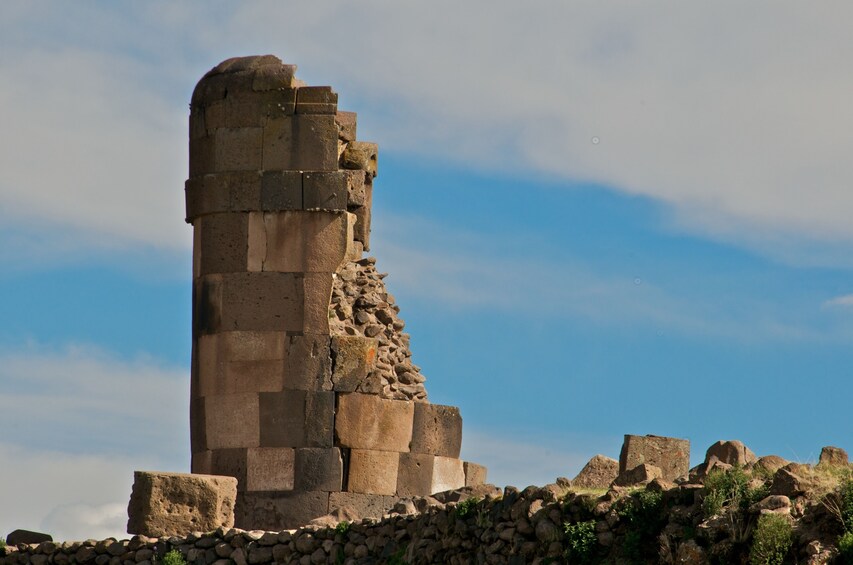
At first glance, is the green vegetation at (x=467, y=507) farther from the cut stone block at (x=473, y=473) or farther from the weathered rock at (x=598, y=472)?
the cut stone block at (x=473, y=473)

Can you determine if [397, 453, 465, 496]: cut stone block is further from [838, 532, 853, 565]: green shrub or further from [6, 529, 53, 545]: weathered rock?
[838, 532, 853, 565]: green shrub

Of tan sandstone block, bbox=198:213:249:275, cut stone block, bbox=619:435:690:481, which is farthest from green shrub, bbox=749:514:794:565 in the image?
tan sandstone block, bbox=198:213:249:275

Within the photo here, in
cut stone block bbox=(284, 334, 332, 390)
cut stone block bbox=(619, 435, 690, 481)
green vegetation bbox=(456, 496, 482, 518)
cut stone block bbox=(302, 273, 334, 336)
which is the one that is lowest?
green vegetation bbox=(456, 496, 482, 518)

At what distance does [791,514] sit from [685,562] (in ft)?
2.63

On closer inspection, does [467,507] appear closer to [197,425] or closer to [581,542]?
[581,542]

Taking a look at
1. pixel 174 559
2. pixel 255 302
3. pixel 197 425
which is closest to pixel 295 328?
pixel 255 302

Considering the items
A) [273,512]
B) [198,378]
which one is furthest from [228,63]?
[273,512]

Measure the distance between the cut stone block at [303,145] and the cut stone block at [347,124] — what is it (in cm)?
23

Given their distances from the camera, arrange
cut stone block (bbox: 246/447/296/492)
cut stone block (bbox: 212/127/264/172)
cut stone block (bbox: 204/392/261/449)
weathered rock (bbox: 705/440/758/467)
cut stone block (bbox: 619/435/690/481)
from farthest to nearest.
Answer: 1. cut stone block (bbox: 212/127/264/172)
2. cut stone block (bbox: 204/392/261/449)
3. cut stone block (bbox: 246/447/296/492)
4. cut stone block (bbox: 619/435/690/481)
5. weathered rock (bbox: 705/440/758/467)

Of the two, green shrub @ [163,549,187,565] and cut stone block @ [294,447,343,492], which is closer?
green shrub @ [163,549,187,565]

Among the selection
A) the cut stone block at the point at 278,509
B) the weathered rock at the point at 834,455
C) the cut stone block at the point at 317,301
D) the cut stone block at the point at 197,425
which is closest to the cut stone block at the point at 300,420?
the cut stone block at the point at 278,509

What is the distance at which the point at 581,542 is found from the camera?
11.9 metres

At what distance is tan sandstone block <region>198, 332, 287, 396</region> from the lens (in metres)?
17.1

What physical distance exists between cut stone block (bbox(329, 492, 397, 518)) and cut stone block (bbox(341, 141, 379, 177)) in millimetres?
3464
